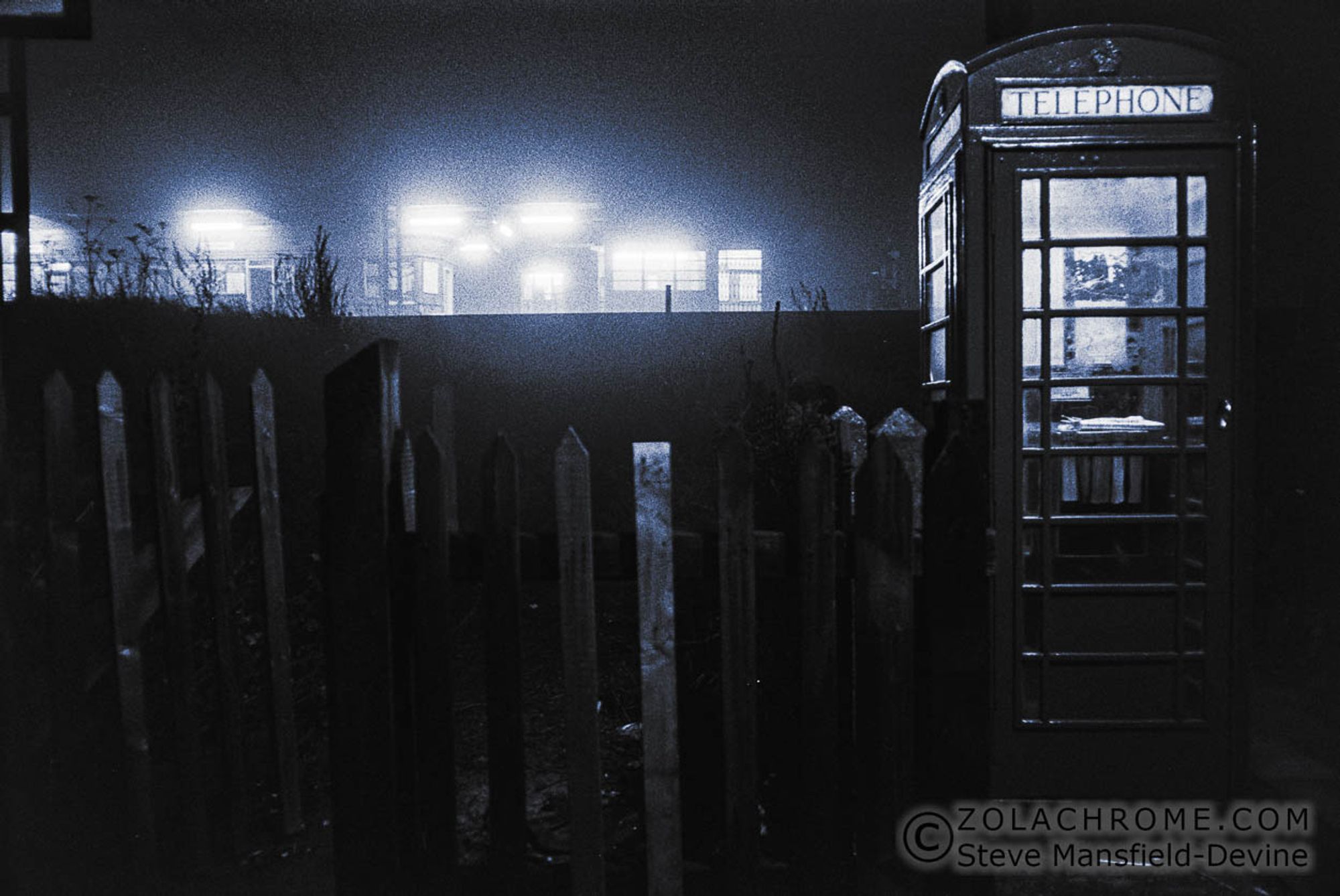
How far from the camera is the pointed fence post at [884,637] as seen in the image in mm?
2008

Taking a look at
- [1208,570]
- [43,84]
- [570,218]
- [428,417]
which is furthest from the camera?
[570,218]

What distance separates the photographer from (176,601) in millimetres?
2531

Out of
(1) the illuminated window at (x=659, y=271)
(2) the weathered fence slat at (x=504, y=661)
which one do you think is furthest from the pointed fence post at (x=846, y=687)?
(1) the illuminated window at (x=659, y=271)

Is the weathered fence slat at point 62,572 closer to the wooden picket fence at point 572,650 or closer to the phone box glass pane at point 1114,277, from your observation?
the wooden picket fence at point 572,650

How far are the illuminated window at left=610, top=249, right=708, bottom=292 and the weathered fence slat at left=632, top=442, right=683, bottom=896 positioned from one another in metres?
12.8

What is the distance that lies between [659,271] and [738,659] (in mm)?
15128

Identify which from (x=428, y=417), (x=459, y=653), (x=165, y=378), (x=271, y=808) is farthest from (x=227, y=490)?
(x=428, y=417)

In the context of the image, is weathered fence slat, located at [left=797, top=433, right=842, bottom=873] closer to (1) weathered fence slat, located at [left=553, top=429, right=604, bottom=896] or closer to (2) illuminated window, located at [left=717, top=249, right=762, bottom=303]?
(1) weathered fence slat, located at [left=553, top=429, right=604, bottom=896]

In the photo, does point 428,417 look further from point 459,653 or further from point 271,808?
point 271,808

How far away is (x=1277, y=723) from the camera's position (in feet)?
13.6

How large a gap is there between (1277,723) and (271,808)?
14.9ft

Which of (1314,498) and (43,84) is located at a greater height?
(43,84)

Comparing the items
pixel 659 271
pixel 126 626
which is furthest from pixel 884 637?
pixel 659 271

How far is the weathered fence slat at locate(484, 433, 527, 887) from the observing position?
207cm
